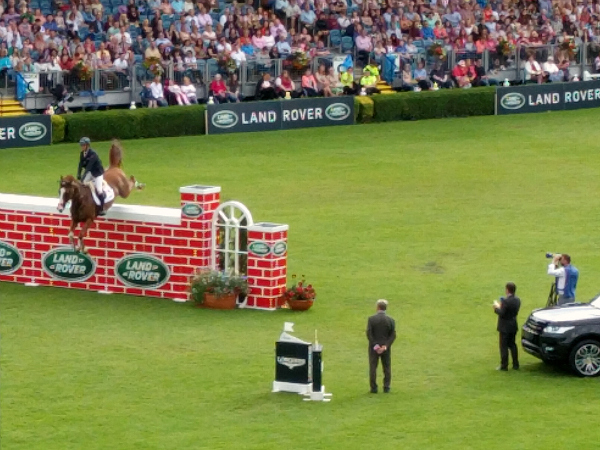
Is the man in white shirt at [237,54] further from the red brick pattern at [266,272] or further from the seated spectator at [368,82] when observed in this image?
the red brick pattern at [266,272]

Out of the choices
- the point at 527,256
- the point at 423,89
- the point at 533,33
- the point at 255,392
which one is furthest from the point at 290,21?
the point at 255,392

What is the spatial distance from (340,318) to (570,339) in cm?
547

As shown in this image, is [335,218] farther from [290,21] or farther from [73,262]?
[290,21]

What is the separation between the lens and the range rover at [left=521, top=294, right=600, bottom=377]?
74.7ft

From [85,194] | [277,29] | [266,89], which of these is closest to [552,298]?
[85,194]

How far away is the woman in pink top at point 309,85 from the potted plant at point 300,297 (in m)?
22.9

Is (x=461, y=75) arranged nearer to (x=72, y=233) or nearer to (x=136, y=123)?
(x=136, y=123)

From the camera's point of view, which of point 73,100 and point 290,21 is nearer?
point 73,100

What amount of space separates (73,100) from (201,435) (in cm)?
2737

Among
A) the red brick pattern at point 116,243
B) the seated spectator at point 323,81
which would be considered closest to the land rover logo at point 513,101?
the seated spectator at point 323,81

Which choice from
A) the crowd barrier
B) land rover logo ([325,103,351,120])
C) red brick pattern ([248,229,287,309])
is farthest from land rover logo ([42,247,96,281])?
land rover logo ([325,103,351,120])

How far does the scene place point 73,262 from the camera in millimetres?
29391

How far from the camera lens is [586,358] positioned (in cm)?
2294

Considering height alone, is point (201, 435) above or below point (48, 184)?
below
